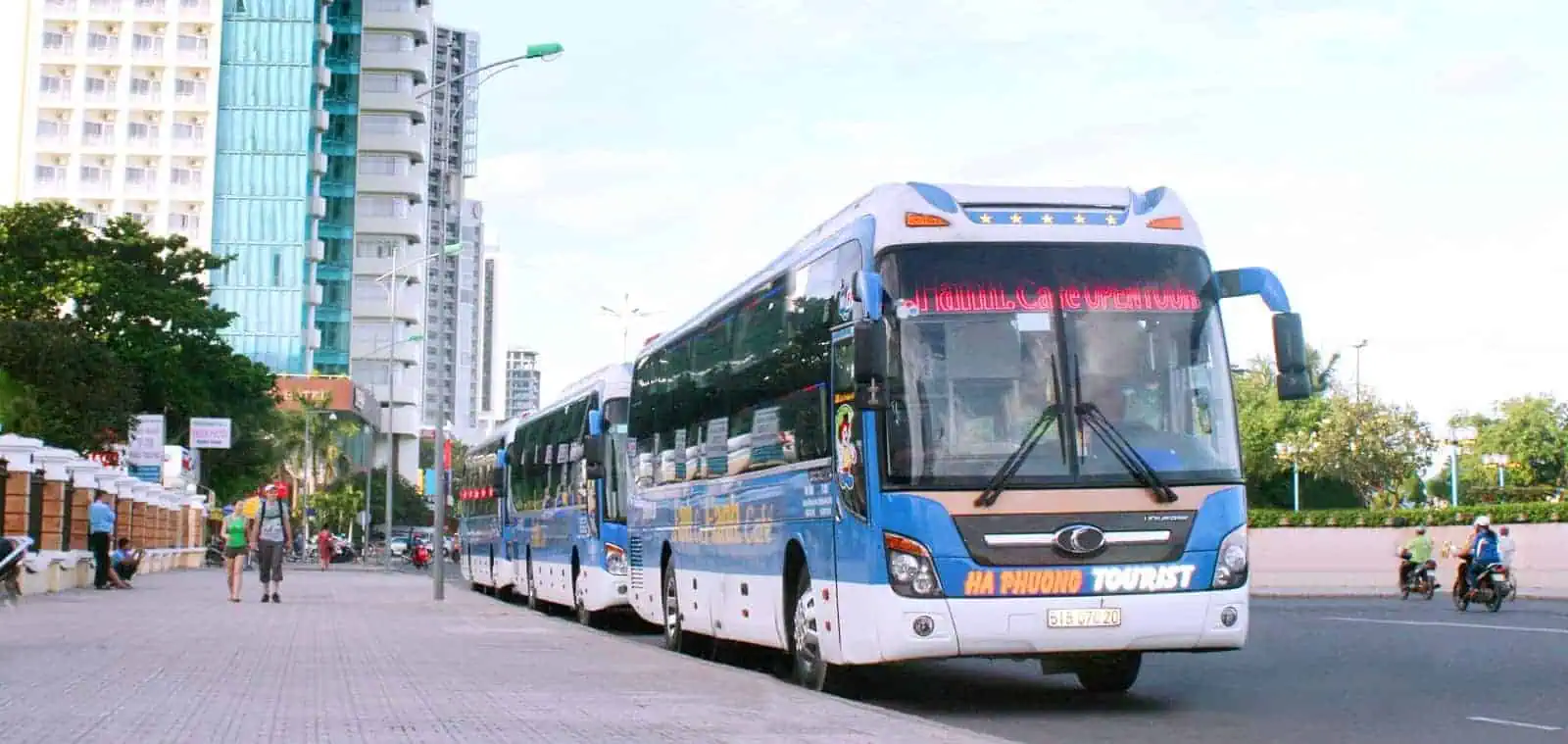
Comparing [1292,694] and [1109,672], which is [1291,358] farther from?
[1292,694]

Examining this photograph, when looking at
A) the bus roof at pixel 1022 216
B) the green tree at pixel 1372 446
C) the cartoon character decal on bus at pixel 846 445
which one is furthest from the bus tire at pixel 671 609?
the green tree at pixel 1372 446

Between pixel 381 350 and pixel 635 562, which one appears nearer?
pixel 635 562

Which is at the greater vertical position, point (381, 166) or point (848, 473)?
point (381, 166)

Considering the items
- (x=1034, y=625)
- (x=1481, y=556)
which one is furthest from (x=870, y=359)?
(x=1481, y=556)

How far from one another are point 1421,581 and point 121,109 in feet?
313

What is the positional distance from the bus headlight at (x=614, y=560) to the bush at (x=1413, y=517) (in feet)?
105

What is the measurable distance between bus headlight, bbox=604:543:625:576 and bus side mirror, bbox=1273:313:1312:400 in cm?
1306

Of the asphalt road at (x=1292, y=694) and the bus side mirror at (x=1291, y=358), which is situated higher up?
the bus side mirror at (x=1291, y=358)

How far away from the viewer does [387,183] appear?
126 metres

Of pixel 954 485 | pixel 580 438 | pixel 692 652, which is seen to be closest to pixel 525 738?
pixel 954 485

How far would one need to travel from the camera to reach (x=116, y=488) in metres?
44.3

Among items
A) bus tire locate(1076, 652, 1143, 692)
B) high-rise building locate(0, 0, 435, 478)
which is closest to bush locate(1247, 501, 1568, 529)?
bus tire locate(1076, 652, 1143, 692)

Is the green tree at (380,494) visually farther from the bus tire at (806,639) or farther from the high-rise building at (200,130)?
the bus tire at (806,639)

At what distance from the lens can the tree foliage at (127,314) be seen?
65.5 metres
